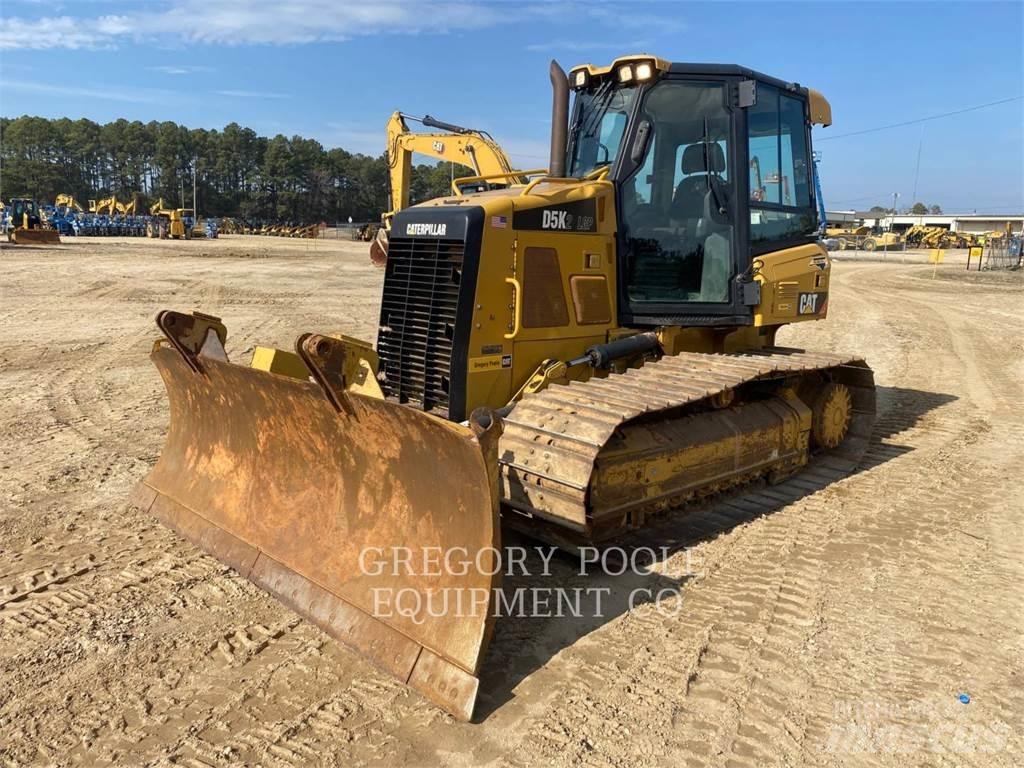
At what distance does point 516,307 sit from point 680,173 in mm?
1670

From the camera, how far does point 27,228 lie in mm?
36344

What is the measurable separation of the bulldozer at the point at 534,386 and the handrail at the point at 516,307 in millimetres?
14

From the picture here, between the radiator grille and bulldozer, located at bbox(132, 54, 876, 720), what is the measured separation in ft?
0.05

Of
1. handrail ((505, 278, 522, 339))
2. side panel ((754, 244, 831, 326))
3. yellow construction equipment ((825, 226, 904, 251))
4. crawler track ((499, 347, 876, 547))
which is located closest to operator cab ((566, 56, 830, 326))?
side panel ((754, 244, 831, 326))

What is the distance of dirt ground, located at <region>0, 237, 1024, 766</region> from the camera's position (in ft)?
9.05

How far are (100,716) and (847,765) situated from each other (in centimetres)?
277

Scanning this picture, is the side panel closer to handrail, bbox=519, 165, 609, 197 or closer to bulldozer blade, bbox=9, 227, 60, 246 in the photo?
handrail, bbox=519, 165, 609, 197

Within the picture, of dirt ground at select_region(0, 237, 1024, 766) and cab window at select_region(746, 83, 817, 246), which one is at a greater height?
cab window at select_region(746, 83, 817, 246)

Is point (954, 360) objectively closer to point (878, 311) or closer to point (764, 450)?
point (878, 311)

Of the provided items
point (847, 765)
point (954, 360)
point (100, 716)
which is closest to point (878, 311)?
point (954, 360)

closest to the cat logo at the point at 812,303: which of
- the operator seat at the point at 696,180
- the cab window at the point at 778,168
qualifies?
the cab window at the point at 778,168

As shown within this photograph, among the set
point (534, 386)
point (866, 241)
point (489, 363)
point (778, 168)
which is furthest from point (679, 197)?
point (866, 241)

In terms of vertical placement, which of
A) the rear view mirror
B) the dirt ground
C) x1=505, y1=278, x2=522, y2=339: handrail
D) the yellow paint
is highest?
the rear view mirror

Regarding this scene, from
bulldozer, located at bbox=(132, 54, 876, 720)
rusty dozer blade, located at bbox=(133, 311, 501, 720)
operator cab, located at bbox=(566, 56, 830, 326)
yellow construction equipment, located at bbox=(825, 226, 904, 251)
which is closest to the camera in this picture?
rusty dozer blade, located at bbox=(133, 311, 501, 720)
